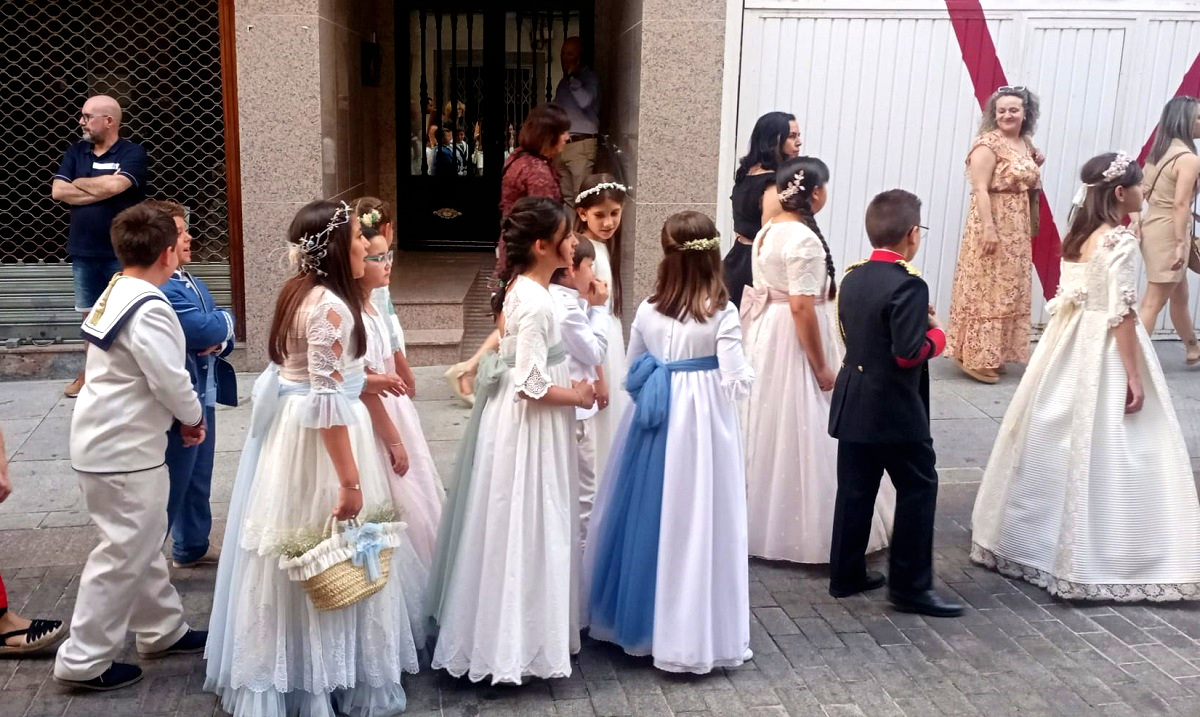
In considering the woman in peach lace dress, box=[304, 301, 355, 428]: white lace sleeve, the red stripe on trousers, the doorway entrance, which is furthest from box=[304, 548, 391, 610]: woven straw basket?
the doorway entrance

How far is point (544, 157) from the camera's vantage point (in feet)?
21.1

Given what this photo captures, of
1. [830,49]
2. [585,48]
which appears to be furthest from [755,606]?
[585,48]

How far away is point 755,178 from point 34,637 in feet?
13.0

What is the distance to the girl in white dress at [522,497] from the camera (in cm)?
385

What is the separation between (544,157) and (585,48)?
14.4 feet

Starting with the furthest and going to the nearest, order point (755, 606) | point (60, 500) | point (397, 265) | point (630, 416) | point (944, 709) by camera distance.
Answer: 1. point (397, 265)
2. point (60, 500)
3. point (755, 606)
4. point (630, 416)
5. point (944, 709)

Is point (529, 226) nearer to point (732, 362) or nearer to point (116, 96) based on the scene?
point (732, 362)

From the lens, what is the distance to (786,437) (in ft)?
16.9

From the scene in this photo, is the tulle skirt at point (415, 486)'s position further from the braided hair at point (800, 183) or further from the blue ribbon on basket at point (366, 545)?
the braided hair at point (800, 183)

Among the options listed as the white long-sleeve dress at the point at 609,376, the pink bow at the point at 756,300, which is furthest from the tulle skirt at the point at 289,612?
the pink bow at the point at 756,300

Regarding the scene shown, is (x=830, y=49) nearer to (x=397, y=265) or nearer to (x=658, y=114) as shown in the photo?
(x=658, y=114)

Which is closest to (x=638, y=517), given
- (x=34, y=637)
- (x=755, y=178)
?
(x=34, y=637)

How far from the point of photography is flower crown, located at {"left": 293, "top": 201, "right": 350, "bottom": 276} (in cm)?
365

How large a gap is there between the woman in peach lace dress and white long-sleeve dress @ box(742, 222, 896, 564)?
3.04 meters
